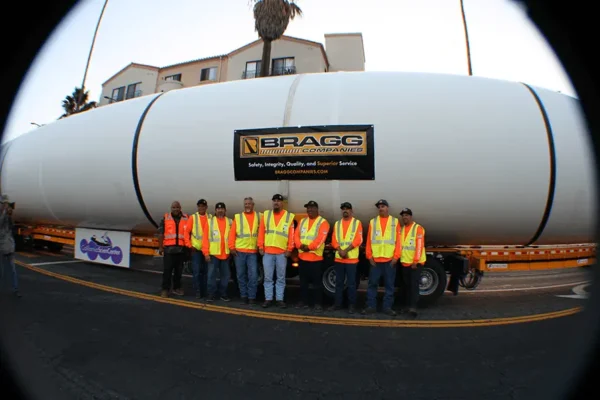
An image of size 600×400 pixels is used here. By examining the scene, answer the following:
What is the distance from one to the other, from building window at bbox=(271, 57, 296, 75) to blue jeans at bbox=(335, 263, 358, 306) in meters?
21.8

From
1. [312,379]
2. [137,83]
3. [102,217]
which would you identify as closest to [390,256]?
[312,379]

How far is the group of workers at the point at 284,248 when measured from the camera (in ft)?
15.8

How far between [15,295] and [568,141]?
9.57 metres

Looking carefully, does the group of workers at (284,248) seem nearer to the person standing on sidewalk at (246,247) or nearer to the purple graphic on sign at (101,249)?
the person standing on sidewalk at (246,247)

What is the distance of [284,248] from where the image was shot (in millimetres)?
5133

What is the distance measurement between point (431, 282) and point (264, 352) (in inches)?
131

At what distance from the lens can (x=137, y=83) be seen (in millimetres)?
30453

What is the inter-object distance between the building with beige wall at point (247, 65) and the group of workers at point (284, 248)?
18.3 m

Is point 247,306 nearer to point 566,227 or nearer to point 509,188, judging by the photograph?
point 509,188

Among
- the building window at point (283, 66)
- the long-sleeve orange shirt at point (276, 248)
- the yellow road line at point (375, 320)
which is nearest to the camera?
the yellow road line at point (375, 320)

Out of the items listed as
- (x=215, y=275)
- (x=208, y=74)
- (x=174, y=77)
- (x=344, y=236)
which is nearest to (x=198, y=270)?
(x=215, y=275)

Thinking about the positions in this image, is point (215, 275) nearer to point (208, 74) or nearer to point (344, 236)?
point (344, 236)

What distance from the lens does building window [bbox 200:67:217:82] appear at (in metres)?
28.3

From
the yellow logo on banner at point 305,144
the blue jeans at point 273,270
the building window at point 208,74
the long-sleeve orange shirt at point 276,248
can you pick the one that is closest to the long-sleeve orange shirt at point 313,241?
the long-sleeve orange shirt at point 276,248
